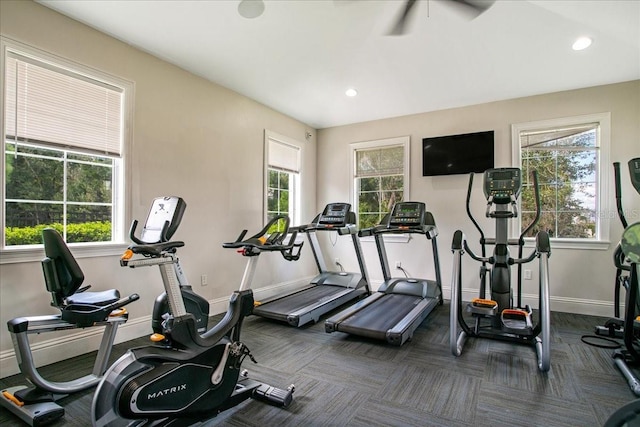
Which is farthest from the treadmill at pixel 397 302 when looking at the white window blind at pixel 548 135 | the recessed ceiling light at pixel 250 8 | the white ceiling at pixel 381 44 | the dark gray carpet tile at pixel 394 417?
the recessed ceiling light at pixel 250 8

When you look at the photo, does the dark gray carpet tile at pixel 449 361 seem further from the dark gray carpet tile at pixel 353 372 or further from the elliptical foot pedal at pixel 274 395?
the elliptical foot pedal at pixel 274 395

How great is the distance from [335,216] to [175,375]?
3.15 m

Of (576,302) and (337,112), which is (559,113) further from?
(337,112)

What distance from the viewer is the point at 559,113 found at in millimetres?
4328

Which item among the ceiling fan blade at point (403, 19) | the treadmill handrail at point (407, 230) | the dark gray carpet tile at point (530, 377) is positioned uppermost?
the ceiling fan blade at point (403, 19)

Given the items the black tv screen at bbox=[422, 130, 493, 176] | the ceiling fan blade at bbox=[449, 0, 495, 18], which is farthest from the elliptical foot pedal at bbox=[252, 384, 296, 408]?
the black tv screen at bbox=[422, 130, 493, 176]

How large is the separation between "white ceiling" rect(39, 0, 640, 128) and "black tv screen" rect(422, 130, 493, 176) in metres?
0.58

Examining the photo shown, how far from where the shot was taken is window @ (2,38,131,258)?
2.55 meters

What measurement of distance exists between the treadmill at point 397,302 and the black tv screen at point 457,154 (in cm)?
100

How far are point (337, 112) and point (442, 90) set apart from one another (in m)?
1.64

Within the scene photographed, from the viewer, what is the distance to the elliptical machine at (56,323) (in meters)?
2.00

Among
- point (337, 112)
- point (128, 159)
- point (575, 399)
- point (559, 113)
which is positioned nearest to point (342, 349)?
point (575, 399)

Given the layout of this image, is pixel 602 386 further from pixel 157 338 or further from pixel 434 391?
pixel 157 338

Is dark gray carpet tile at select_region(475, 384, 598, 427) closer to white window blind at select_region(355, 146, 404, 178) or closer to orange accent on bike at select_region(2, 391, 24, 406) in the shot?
orange accent on bike at select_region(2, 391, 24, 406)
